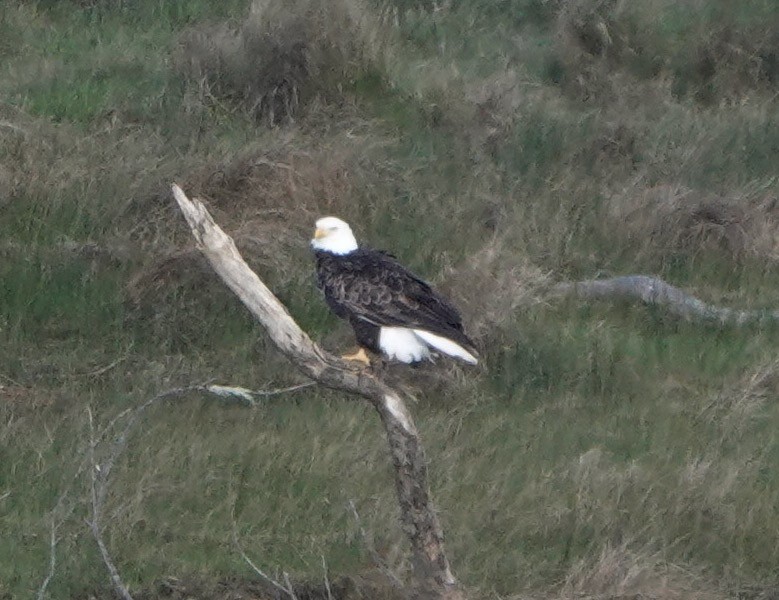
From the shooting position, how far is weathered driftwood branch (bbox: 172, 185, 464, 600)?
5.51 metres

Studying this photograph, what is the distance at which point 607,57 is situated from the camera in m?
14.7

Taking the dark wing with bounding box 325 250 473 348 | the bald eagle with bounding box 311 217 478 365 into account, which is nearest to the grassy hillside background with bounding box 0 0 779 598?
the bald eagle with bounding box 311 217 478 365

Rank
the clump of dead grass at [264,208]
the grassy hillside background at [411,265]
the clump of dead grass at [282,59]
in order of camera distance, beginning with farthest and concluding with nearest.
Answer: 1. the clump of dead grass at [282,59]
2. the clump of dead grass at [264,208]
3. the grassy hillside background at [411,265]

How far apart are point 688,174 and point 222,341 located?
453 centimetres

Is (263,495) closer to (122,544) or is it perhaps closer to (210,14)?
(122,544)

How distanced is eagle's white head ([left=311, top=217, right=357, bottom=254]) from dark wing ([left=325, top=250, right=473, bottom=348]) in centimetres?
21

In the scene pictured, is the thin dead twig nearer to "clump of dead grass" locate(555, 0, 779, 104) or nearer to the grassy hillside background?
the grassy hillside background

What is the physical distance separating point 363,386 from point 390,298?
52.9 inches

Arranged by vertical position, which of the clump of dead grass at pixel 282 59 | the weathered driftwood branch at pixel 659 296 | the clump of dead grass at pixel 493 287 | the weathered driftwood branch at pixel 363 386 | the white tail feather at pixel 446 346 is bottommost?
the clump of dead grass at pixel 282 59

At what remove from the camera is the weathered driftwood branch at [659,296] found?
9898 mm

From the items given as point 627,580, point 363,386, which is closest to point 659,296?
point 627,580

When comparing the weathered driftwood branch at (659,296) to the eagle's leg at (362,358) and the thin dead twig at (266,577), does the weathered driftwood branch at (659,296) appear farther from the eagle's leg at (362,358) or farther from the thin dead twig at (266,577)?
the thin dead twig at (266,577)

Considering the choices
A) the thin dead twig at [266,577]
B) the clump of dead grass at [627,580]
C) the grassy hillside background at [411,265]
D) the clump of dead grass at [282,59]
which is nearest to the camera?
the thin dead twig at [266,577]

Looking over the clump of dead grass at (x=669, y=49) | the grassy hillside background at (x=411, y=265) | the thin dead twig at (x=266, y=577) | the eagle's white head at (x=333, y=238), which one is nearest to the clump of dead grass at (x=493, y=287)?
the grassy hillside background at (x=411, y=265)
